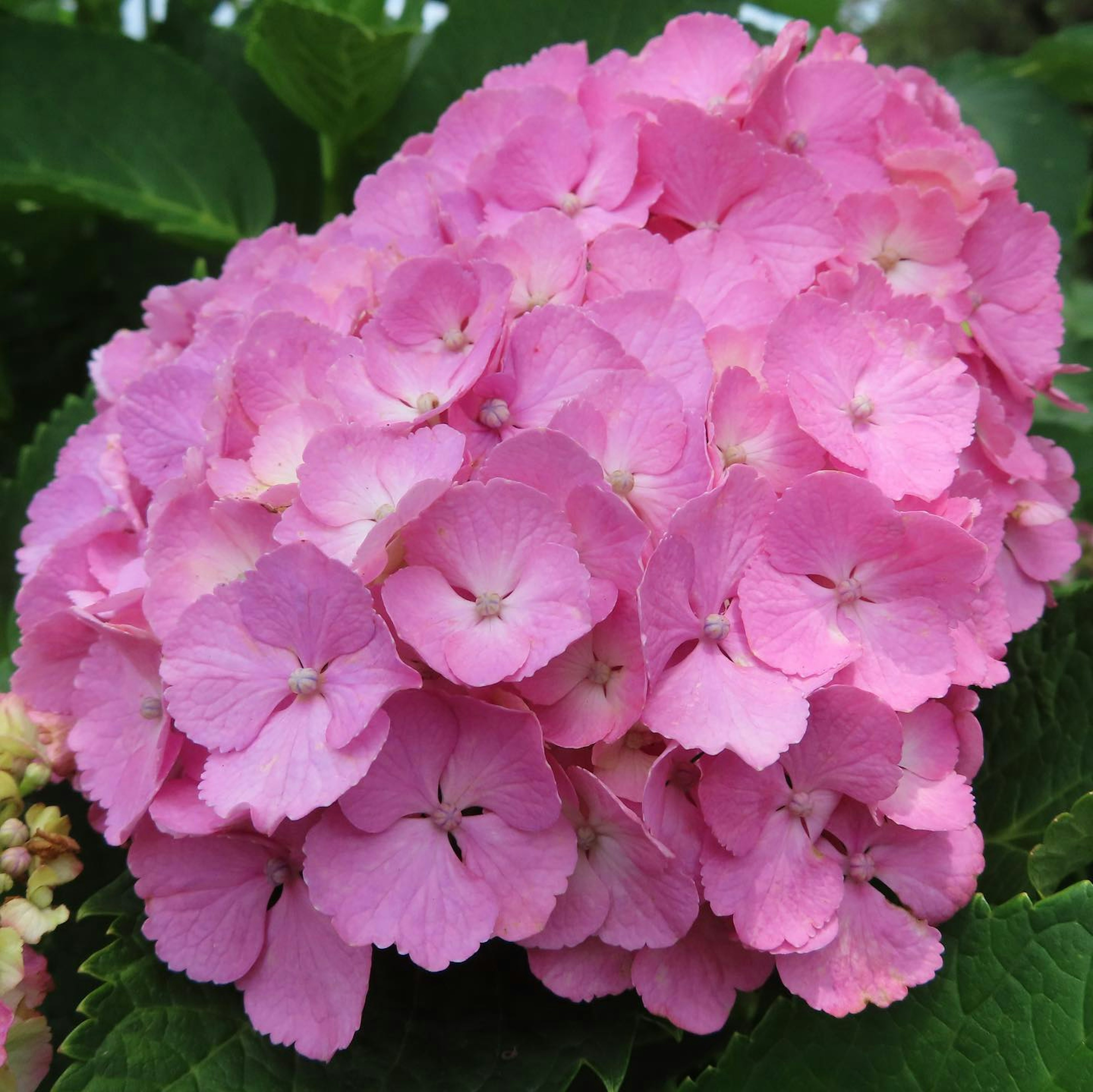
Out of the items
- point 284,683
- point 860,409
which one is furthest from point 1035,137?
point 284,683

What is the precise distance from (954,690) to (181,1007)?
1.69ft

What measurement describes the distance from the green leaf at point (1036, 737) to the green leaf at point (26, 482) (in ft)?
2.86

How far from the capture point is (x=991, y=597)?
0.73m

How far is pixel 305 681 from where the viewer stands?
61 cm

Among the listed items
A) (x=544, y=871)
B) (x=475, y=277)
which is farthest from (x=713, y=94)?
(x=544, y=871)

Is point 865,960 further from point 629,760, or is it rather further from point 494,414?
point 494,414

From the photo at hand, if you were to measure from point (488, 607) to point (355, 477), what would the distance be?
107mm

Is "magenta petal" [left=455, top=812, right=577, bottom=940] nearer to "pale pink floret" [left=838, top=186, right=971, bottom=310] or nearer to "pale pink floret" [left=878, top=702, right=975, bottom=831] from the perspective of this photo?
"pale pink floret" [left=878, top=702, right=975, bottom=831]

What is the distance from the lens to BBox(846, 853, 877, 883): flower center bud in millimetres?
669

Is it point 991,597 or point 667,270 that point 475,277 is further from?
point 991,597

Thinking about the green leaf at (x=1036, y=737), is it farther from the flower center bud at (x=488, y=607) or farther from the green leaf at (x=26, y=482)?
the green leaf at (x=26, y=482)

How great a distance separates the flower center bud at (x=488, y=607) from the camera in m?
0.61

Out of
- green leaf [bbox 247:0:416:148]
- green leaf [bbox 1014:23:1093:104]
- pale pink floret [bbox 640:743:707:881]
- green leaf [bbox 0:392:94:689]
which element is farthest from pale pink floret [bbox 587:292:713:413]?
green leaf [bbox 1014:23:1093:104]

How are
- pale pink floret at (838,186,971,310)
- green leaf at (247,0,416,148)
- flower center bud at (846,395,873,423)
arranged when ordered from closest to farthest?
1. flower center bud at (846,395,873,423)
2. pale pink floret at (838,186,971,310)
3. green leaf at (247,0,416,148)
